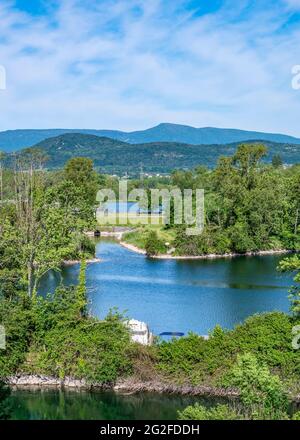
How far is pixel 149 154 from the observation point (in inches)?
7249

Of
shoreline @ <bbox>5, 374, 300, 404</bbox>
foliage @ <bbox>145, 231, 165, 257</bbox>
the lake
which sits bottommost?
the lake

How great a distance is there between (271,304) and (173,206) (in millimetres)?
19543

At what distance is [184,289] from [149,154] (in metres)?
161

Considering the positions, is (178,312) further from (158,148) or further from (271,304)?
(158,148)

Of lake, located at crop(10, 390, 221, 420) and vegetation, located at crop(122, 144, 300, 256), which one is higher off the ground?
vegetation, located at crop(122, 144, 300, 256)

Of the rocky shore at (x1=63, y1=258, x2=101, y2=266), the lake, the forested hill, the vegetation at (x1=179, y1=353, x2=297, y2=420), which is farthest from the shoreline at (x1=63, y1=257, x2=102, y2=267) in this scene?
the forested hill

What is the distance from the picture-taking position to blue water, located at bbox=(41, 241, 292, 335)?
65.1 ft

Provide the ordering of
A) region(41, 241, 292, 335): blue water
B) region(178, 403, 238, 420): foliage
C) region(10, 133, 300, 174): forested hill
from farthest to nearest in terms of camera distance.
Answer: region(10, 133, 300, 174): forested hill < region(41, 241, 292, 335): blue water < region(178, 403, 238, 420): foliage

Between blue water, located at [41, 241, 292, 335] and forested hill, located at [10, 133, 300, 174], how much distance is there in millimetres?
125604

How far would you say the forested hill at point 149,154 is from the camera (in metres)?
166

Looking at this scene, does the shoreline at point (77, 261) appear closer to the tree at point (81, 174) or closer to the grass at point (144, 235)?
the grass at point (144, 235)

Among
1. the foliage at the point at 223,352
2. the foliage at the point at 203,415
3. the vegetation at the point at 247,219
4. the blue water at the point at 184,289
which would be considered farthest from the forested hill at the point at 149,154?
the foliage at the point at 203,415

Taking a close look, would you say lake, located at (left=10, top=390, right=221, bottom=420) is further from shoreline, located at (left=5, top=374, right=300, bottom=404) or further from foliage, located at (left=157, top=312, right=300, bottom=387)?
foliage, located at (left=157, top=312, right=300, bottom=387)

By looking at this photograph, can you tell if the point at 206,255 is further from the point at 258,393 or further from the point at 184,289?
the point at 258,393
